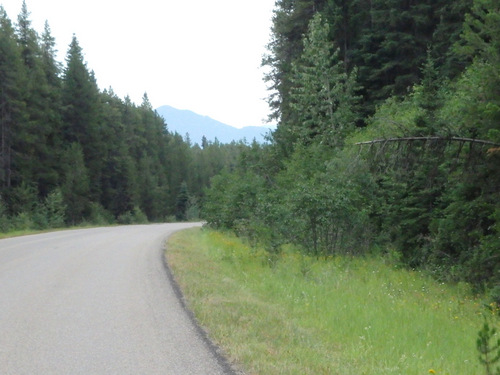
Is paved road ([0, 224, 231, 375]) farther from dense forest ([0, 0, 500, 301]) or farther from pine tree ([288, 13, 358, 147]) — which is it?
pine tree ([288, 13, 358, 147])

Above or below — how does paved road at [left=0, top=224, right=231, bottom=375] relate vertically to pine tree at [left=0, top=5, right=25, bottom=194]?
below

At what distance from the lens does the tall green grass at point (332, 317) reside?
21.6 feet

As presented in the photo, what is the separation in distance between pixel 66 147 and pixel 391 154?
46.4 meters

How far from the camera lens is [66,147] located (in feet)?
174

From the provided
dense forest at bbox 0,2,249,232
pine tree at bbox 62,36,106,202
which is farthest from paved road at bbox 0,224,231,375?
pine tree at bbox 62,36,106,202

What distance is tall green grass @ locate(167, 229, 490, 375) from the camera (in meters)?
6.57

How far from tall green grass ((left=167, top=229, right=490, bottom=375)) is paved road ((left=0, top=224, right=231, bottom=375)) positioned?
0.46 meters

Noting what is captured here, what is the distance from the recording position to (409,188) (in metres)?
16.2

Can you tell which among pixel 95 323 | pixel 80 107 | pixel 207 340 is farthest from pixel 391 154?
pixel 80 107

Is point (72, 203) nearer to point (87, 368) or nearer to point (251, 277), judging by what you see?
point (251, 277)

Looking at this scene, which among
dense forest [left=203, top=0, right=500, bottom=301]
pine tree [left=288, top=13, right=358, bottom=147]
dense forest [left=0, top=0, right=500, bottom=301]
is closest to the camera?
dense forest [left=203, top=0, right=500, bottom=301]

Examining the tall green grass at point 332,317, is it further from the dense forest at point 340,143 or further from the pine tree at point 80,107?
the pine tree at point 80,107

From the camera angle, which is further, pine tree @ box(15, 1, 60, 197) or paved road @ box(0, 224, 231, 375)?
pine tree @ box(15, 1, 60, 197)

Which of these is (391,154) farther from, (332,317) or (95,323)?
(95,323)
